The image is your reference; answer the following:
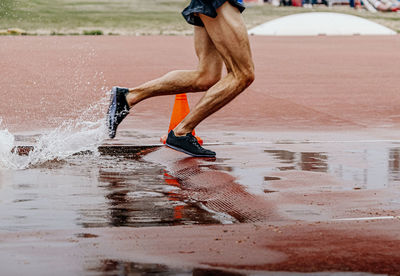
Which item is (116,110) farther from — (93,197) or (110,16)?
(110,16)

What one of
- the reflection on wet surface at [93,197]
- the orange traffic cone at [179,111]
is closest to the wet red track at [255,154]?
the reflection on wet surface at [93,197]

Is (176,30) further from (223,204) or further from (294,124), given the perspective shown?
(223,204)

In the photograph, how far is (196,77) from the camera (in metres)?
8.18

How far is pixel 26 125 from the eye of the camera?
10.7m

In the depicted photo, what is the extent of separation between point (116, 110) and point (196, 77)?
2.36 ft

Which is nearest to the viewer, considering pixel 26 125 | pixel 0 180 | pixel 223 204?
pixel 223 204

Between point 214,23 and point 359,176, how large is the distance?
64.3 inches

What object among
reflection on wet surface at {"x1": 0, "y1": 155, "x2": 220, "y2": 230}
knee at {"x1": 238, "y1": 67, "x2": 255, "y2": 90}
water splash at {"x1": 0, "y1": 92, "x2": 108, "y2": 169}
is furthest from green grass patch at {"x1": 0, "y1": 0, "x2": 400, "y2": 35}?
reflection on wet surface at {"x1": 0, "y1": 155, "x2": 220, "y2": 230}

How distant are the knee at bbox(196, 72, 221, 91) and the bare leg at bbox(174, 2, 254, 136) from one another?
68mm

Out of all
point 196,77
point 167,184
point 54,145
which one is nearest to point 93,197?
point 167,184

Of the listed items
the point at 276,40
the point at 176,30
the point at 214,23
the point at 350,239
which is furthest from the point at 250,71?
the point at 176,30

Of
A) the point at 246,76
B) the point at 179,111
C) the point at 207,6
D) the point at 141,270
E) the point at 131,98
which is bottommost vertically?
the point at 179,111

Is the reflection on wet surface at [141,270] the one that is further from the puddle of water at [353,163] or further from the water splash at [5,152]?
the water splash at [5,152]

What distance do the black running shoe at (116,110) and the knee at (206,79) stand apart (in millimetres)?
630
